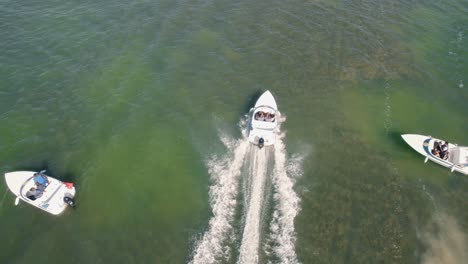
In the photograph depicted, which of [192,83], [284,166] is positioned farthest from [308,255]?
[192,83]

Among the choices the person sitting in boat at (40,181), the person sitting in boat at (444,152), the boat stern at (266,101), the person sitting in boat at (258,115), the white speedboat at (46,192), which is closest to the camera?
the white speedboat at (46,192)

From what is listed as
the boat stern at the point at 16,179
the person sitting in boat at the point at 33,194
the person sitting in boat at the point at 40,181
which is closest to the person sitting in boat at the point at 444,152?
the person sitting in boat at the point at 40,181

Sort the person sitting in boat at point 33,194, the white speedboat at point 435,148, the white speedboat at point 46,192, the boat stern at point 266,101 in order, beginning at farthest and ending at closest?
1. the boat stern at point 266,101
2. the white speedboat at point 435,148
3. the person sitting in boat at point 33,194
4. the white speedboat at point 46,192

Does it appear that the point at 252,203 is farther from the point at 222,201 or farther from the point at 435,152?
the point at 435,152

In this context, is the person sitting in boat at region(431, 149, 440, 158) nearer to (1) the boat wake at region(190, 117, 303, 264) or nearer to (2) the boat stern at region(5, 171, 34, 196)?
(1) the boat wake at region(190, 117, 303, 264)

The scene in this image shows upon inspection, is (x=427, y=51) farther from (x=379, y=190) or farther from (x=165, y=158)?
(x=165, y=158)

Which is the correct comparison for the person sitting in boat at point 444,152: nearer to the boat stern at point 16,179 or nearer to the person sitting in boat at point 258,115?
the person sitting in boat at point 258,115

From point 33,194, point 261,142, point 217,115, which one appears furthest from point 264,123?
point 33,194
